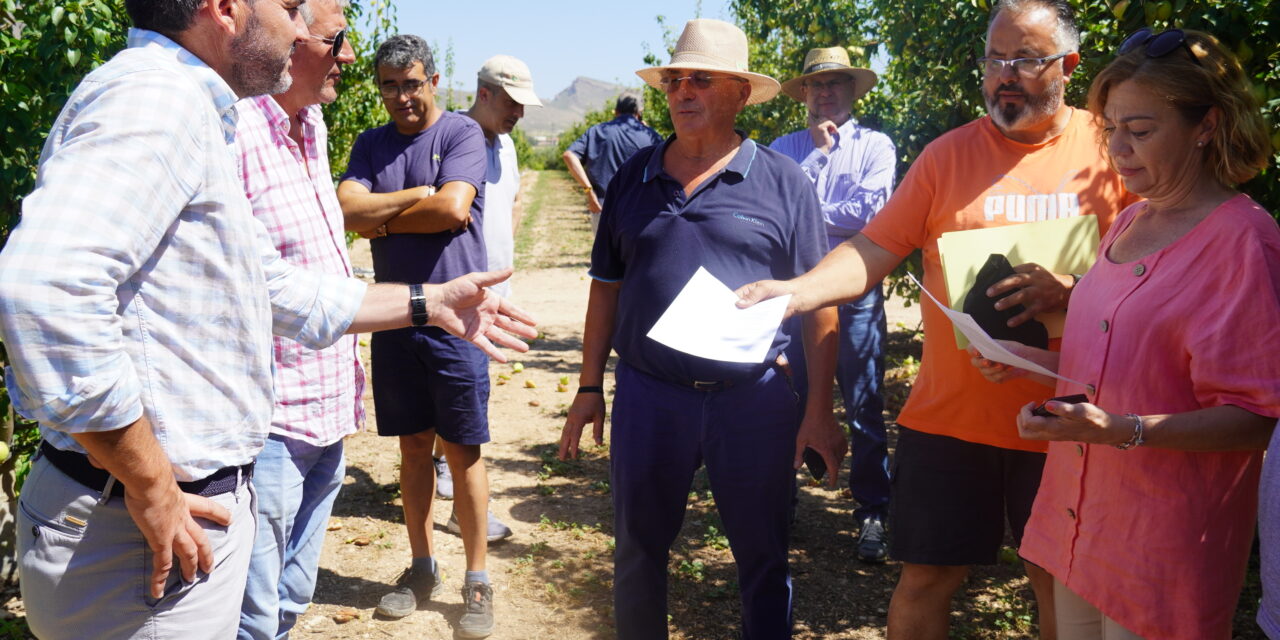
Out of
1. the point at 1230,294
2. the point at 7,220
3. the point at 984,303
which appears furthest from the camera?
the point at 7,220

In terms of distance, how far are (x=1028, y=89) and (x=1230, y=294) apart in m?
0.94

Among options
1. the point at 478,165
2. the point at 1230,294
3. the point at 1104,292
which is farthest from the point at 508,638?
the point at 1230,294

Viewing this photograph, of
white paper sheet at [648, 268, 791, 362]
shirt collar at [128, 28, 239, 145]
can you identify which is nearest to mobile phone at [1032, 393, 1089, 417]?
white paper sheet at [648, 268, 791, 362]

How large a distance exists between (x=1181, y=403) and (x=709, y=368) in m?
1.33

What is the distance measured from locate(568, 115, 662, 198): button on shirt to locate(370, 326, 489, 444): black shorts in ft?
16.0

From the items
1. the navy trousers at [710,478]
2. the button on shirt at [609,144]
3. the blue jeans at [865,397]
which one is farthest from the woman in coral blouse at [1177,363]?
the button on shirt at [609,144]

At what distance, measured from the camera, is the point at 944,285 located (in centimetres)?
289

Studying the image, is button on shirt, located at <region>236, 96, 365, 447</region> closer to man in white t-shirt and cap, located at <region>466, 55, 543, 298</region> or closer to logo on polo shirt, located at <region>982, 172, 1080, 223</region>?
logo on polo shirt, located at <region>982, 172, 1080, 223</region>

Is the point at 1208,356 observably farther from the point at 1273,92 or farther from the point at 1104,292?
the point at 1273,92

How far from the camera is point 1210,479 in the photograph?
211 centimetres

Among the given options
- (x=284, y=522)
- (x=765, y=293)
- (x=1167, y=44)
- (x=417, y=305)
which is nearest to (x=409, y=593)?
(x=284, y=522)

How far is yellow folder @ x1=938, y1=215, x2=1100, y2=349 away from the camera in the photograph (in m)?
2.62

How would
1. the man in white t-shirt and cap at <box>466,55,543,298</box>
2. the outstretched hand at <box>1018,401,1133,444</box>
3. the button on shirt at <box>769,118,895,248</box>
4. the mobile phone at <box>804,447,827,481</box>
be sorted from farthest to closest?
the button on shirt at <box>769,118,895,248</box>
the man in white t-shirt and cap at <box>466,55,543,298</box>
the mobile phone at <box>804,447,827,481</box>
the outstretched hand at <box>1018,401,1133,444</box>

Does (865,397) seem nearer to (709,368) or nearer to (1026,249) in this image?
(709,368)
